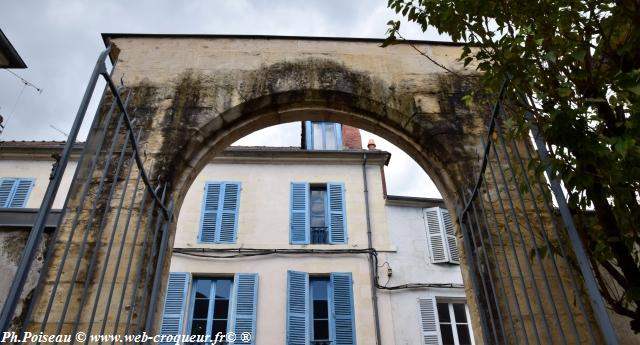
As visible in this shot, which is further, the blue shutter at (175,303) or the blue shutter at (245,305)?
the blue shutter at (245,305)

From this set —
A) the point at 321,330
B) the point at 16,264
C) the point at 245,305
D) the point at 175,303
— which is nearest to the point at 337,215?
the point at 321,330

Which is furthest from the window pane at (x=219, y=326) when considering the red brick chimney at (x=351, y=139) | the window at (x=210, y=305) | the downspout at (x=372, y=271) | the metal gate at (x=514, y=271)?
the metal gate at (x=514, y=271)

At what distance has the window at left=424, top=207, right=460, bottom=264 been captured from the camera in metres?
8.84

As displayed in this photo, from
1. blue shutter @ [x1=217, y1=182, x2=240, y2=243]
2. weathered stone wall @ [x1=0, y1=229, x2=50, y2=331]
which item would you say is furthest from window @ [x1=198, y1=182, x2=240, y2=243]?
weathered stone wall @ [x1=0, y1=229, x2=50, y2=331]

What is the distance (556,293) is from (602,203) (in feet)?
3.00

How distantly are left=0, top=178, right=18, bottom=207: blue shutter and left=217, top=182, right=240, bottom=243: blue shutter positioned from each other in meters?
4.18

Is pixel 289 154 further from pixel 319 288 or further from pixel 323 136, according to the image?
pixel 319 288

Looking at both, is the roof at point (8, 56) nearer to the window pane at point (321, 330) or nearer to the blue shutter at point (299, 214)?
the blue shutter at point (299, 214)

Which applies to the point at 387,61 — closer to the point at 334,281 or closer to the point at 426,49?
the point at 426,49

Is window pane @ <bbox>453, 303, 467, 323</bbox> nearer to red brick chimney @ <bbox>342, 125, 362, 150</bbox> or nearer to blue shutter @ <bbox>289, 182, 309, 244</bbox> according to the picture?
blue shutter @ <bbox>289, 182, 309, 244</bbox>

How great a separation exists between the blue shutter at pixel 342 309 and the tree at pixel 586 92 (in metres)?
5.94

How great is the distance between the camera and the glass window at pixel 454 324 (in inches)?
315

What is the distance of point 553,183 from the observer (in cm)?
195

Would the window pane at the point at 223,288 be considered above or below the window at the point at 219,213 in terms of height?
below
